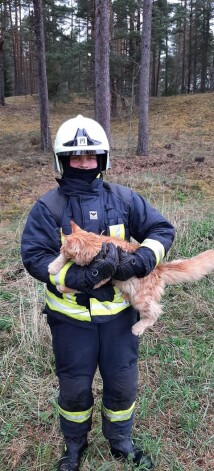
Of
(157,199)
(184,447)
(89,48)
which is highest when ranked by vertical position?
(89,48)

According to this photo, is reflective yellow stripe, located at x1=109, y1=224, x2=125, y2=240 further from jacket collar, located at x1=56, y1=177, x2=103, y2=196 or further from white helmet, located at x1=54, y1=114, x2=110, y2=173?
white helmet, located at x1=54, y1=114, x2=110, y2=173

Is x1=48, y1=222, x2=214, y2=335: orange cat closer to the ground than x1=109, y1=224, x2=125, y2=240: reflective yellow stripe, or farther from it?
closer to the ground

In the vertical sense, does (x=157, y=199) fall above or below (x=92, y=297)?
below

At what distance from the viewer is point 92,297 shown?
2107 mm

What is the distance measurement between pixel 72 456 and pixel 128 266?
4.69ft

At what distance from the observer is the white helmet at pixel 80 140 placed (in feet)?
7.00

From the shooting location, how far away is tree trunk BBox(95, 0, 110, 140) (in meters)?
8.92

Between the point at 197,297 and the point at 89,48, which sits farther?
the point at 89,48

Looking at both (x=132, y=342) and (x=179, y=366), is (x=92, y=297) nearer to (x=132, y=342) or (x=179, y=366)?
(x=132, y=342)

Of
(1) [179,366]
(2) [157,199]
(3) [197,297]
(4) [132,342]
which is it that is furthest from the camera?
(2) [157,199]

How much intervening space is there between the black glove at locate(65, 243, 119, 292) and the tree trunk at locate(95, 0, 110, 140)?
842cm

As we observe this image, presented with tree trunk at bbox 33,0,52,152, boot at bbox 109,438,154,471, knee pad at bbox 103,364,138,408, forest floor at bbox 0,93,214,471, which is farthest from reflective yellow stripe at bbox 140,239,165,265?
tree trunk at bbox 33,0,52,152

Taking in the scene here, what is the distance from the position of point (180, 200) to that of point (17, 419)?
6.52 meters

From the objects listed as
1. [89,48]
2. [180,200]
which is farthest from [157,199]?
[89,48]
